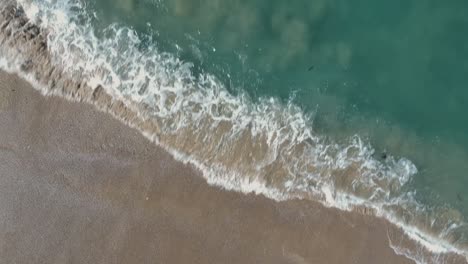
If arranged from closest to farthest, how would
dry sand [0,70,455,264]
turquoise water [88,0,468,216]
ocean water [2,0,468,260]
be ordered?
dry sand [0,70,455,264], ocean water [2,0,468,260], turquoise water [88,0,468,216]

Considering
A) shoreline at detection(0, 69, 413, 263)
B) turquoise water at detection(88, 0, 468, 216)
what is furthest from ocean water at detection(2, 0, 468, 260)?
shoreline at detection(0, 69, 413, 263)

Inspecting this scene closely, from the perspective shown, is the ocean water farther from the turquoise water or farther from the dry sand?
the dry sand

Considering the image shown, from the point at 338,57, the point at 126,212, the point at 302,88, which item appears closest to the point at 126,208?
the point at 126,212

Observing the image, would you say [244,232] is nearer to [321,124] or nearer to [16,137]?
[321,124]

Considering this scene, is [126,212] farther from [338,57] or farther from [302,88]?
[338,57]

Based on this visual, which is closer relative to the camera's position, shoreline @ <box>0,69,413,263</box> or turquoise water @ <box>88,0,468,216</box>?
shoreline @ <box>0,69,413,263</box>

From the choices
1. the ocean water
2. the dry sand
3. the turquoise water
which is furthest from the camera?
the turquoise water

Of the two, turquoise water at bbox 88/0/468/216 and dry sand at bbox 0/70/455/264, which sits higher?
turquoise water at bbox 88/0/468/216
